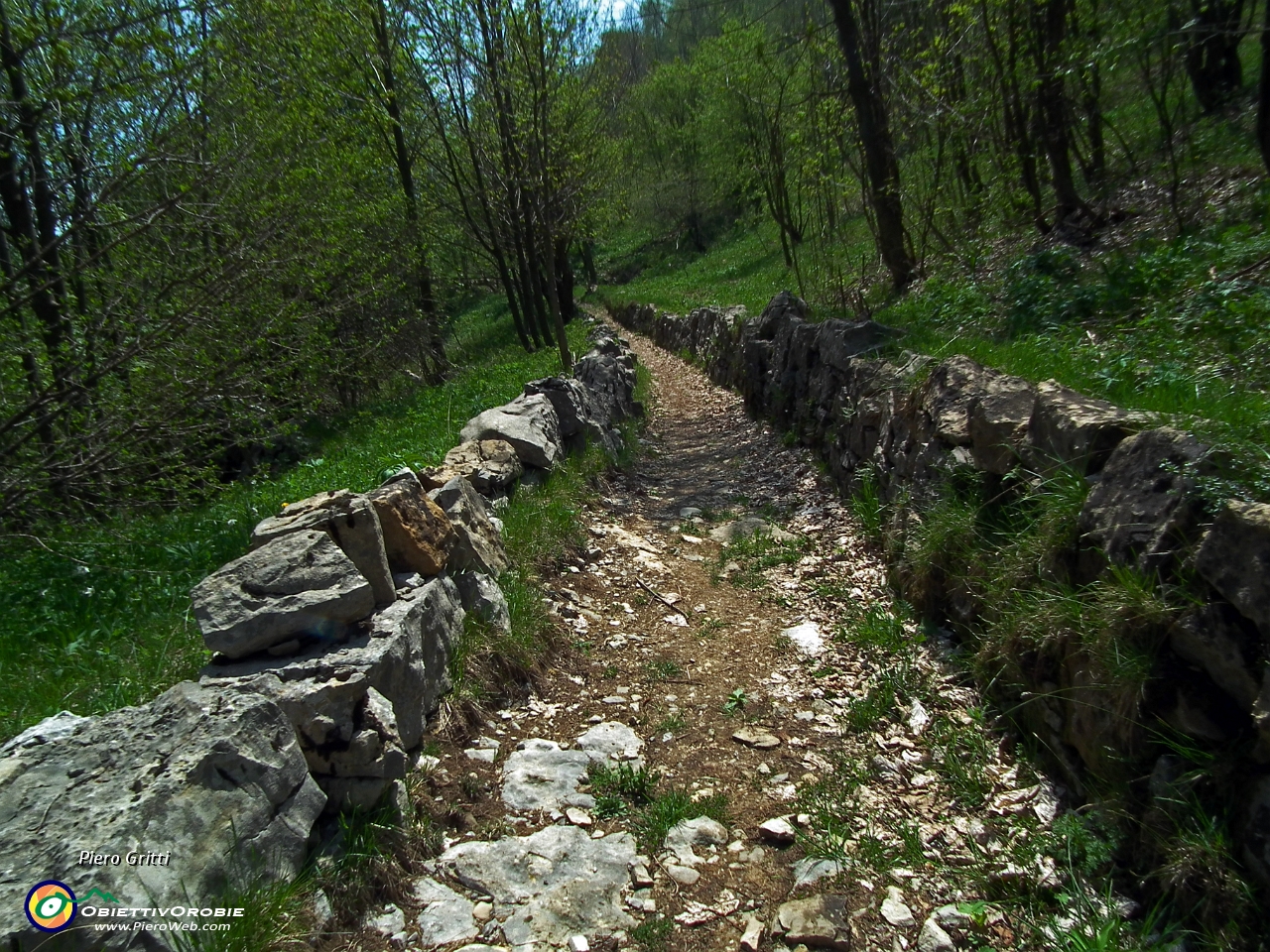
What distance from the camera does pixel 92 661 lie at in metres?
4.19

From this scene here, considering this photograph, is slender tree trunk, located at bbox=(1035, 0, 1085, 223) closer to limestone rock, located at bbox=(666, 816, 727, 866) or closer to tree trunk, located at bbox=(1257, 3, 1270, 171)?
tree trunk, located at bbox=(1257, 3, 1270, 171)

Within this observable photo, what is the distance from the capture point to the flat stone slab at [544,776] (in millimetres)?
3975

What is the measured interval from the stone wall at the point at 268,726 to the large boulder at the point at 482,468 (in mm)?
601

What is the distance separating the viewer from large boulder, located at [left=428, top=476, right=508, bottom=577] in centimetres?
528

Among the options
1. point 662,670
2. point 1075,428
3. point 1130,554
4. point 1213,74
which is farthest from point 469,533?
point 1213,74

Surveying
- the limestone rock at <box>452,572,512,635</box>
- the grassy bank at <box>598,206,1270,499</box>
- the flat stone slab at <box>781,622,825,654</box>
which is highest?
the grassy bank at <box>598,206,1270,499</box>

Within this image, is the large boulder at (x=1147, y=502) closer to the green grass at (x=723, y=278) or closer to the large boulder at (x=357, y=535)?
the large boulder at (x=357, y=535)

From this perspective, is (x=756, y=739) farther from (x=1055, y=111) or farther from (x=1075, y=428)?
(x=1055, y=111)

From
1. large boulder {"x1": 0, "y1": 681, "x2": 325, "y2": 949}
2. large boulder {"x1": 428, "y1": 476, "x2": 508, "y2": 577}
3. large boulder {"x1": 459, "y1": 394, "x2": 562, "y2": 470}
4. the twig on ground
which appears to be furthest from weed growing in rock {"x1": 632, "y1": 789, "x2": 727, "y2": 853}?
large boulder {"x1": 459, "y1": 394, "x2": 562, "y2": 470}

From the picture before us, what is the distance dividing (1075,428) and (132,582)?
5.86 m

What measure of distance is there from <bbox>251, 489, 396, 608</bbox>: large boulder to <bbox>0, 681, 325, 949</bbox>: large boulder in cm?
106

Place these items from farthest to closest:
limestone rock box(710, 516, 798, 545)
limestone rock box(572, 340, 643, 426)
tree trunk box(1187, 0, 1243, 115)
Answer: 1. limestone rock box(572, 340, 643, 426)
2. tree trunk box(1187, 0, 1243, 115)
3. limestone rock box(710, 516, 798, 545)

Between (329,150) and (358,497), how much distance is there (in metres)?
9.48

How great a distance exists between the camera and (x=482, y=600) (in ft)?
16.9
